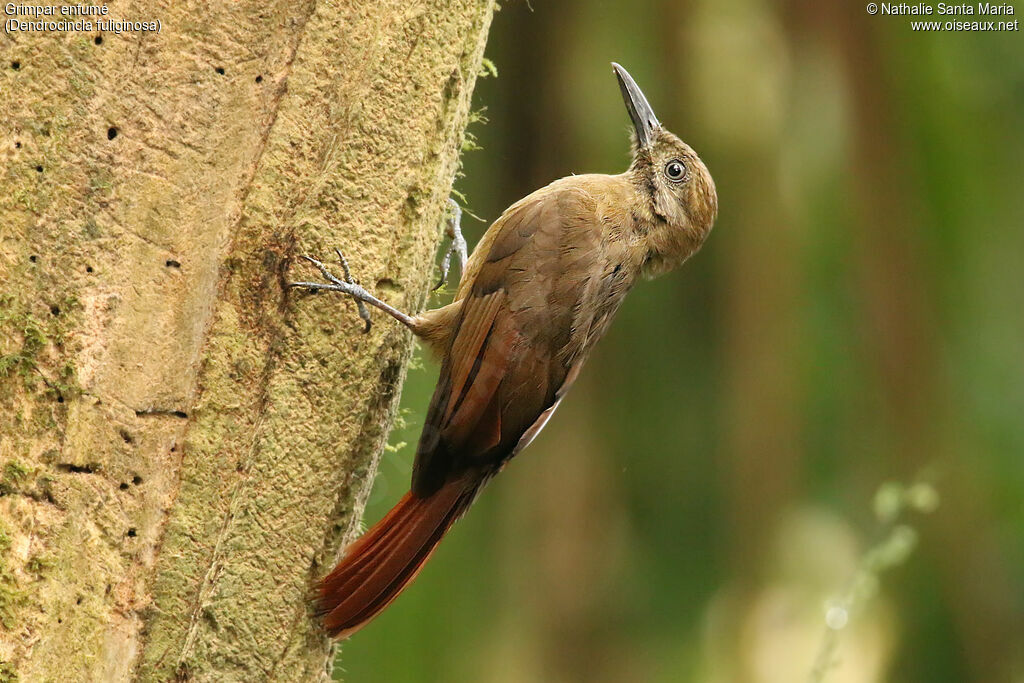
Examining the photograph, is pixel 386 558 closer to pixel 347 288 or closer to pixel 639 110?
pixel 347 288

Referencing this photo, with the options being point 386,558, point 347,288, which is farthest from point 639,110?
point 386,558

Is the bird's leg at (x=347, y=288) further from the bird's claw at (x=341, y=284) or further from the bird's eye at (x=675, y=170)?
the bird's eye at (x=675, y=170)

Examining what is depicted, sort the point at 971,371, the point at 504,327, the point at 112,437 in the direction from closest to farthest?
the point at 112,437, the point at 504,327, the point at 971,371

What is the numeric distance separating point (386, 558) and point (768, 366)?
2533mm

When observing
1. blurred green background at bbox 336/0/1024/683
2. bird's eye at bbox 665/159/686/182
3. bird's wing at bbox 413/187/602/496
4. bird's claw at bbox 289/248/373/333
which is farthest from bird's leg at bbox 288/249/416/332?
blurred green background at bbox 336/0/1024/683

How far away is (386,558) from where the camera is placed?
2.33 meters

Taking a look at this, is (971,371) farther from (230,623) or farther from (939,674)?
(230,623)

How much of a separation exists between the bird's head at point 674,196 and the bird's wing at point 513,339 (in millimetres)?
254

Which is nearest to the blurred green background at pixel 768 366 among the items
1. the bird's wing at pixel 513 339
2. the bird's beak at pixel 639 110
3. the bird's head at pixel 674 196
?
the bird's beak at pixel 639 110

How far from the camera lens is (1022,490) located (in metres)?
4.33

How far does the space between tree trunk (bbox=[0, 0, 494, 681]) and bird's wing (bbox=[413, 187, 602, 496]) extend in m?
0.32

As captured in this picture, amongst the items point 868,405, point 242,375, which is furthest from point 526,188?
point 242,375

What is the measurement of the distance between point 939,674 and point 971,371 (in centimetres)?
122

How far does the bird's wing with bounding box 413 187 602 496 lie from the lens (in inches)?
103
